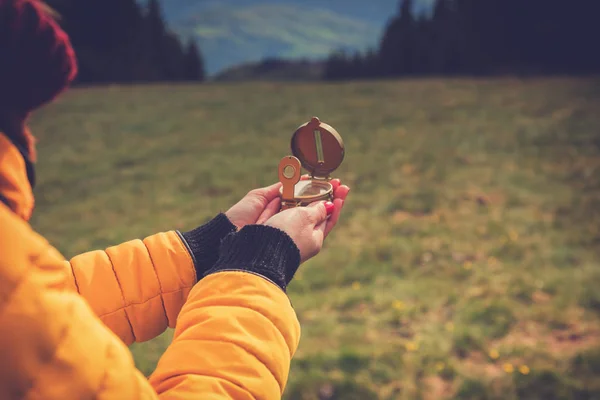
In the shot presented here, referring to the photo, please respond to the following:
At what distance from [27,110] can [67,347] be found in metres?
0.47

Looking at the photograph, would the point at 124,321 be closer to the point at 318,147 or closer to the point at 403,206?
the point at 318,147

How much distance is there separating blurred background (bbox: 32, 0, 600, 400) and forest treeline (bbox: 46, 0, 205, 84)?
32.0 ft

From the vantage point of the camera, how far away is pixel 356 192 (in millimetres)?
7051

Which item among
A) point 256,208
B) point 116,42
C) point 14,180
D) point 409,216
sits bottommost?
point 409,216

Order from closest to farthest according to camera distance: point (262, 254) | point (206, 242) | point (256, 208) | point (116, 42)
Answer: point (262, 254), point (206, 242), point (256, 208), point (116, 42)

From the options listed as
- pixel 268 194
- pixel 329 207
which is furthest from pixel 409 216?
pixel 329 207

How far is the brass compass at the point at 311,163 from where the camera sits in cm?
166

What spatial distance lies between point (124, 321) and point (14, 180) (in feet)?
2.37

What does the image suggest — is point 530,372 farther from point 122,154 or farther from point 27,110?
point 122,154

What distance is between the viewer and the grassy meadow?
3498mm

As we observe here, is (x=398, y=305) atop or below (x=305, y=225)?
below

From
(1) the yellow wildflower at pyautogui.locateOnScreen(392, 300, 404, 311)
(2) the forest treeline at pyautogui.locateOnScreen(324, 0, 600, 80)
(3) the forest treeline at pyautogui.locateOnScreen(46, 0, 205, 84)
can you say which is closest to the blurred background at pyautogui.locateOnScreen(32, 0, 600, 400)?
(1) the yellow wildflower at pyautogui.locateOnScreen(392, 300, 404, 311)

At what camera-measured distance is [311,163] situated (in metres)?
1.89

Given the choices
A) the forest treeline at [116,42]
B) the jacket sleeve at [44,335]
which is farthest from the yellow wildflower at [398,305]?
the forest treeline at [116,42]
